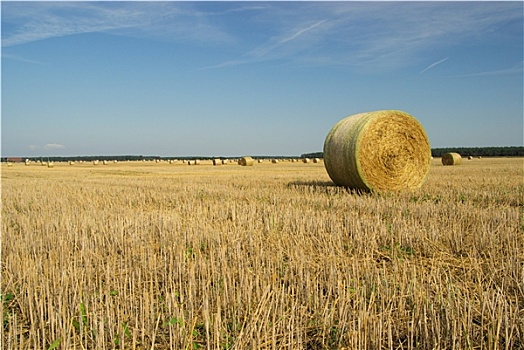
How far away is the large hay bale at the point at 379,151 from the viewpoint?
1063 centimetres

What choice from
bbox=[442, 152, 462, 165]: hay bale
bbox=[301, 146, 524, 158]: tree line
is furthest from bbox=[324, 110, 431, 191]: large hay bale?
bbox=[301, 146, 524, 158]: tree line

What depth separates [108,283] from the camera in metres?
3.52

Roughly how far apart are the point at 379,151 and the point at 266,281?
316 inches

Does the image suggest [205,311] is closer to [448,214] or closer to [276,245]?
[276,245]

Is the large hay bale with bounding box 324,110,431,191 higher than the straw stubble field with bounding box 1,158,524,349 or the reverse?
higher

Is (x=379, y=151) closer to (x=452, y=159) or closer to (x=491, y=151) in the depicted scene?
(x=452, y=159)

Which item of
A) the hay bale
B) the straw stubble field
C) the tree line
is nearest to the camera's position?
the straw stubble field

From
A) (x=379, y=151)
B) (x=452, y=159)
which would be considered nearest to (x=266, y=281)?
(x=379, y=151)

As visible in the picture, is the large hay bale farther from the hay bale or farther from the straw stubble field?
the hay bale

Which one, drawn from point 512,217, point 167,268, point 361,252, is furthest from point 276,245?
point 512,217

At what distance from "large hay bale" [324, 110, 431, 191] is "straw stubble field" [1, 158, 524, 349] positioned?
3.27 metres

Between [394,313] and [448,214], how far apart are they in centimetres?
441

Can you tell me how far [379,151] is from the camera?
35.6ft

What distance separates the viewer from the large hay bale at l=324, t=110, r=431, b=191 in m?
10.6
